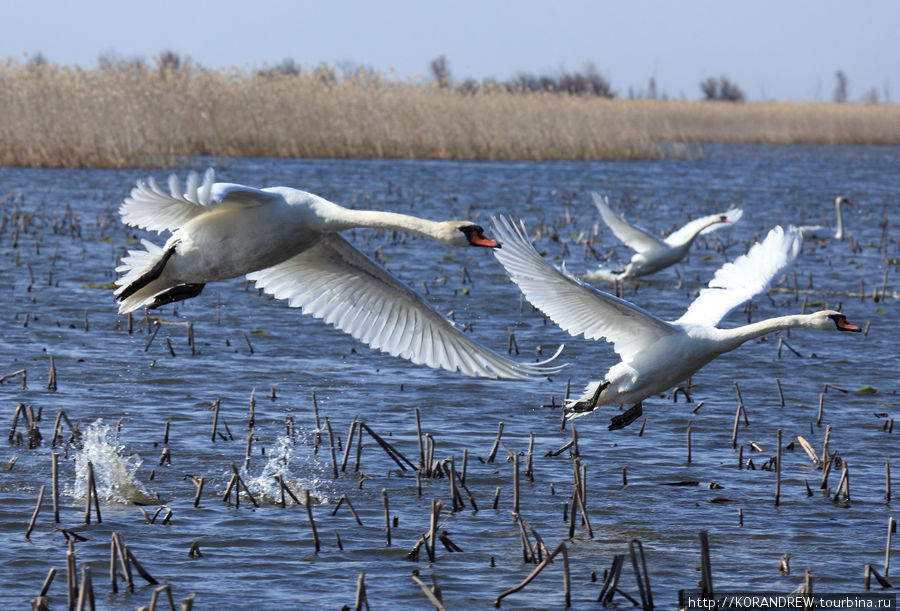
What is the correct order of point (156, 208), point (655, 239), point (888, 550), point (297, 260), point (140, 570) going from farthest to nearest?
point (655, 239) → point (297, 260) → point (156, 208) → point (888, 550) → point (140, 570)

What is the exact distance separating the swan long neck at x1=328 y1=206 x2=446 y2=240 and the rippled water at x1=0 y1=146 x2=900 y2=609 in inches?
57.7

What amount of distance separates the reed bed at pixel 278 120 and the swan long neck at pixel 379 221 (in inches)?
754

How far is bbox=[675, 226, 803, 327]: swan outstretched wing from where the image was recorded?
26.1 ft

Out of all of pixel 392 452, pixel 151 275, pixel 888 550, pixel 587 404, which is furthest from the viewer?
pixel 392 452

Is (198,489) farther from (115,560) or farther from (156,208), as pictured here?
(156,208)

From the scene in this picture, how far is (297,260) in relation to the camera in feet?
24.8

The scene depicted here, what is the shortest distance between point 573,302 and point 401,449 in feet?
4.81

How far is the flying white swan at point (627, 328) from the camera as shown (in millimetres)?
6988

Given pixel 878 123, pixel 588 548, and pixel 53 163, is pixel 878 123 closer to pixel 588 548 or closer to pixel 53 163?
pixel 53 163

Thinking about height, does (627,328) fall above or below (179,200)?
below

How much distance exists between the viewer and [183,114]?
27.7 meters

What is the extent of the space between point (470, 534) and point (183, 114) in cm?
2276

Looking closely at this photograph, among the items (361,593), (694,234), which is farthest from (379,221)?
(694,234)

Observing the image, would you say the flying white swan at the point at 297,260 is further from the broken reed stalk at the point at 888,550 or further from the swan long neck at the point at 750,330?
the broken reed stalk at the point at 888,550
